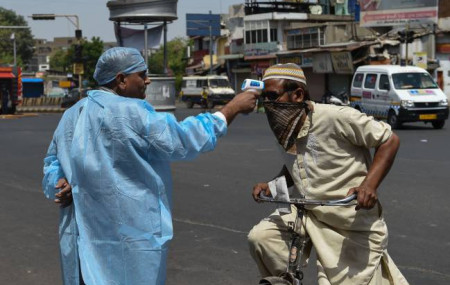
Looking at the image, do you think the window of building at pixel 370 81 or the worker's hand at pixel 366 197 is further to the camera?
the window of building at pixel 370 81

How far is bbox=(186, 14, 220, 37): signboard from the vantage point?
80.1 meters

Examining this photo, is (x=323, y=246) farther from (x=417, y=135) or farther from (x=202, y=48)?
(x=202, y=48)

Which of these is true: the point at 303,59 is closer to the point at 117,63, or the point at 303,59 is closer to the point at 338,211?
the point at 338,211

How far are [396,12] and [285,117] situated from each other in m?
43.8

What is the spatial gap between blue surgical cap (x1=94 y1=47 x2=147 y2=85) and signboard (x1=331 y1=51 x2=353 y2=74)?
1756 inches

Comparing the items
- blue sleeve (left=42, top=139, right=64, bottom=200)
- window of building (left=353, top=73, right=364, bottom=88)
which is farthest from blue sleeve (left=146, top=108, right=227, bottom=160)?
window of building (left=353, top=73, right=364, bottom=88)

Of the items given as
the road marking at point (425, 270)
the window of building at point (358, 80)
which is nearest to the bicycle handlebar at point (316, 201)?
the road marking at point (425, 270)

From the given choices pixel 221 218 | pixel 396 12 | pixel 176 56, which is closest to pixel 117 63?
pixel 221 218

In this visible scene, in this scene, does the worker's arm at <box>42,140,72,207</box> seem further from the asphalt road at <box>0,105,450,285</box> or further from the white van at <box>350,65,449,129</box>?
the white van at <box>350,65,449,129</box>

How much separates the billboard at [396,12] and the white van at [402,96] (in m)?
19.8

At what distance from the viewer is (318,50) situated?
52562 mm

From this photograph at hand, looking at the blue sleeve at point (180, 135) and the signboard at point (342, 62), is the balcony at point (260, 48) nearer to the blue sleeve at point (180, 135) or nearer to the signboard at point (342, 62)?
the signboard at point (342, 62)

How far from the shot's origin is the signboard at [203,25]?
80.1m

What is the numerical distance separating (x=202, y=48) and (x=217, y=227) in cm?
8144
